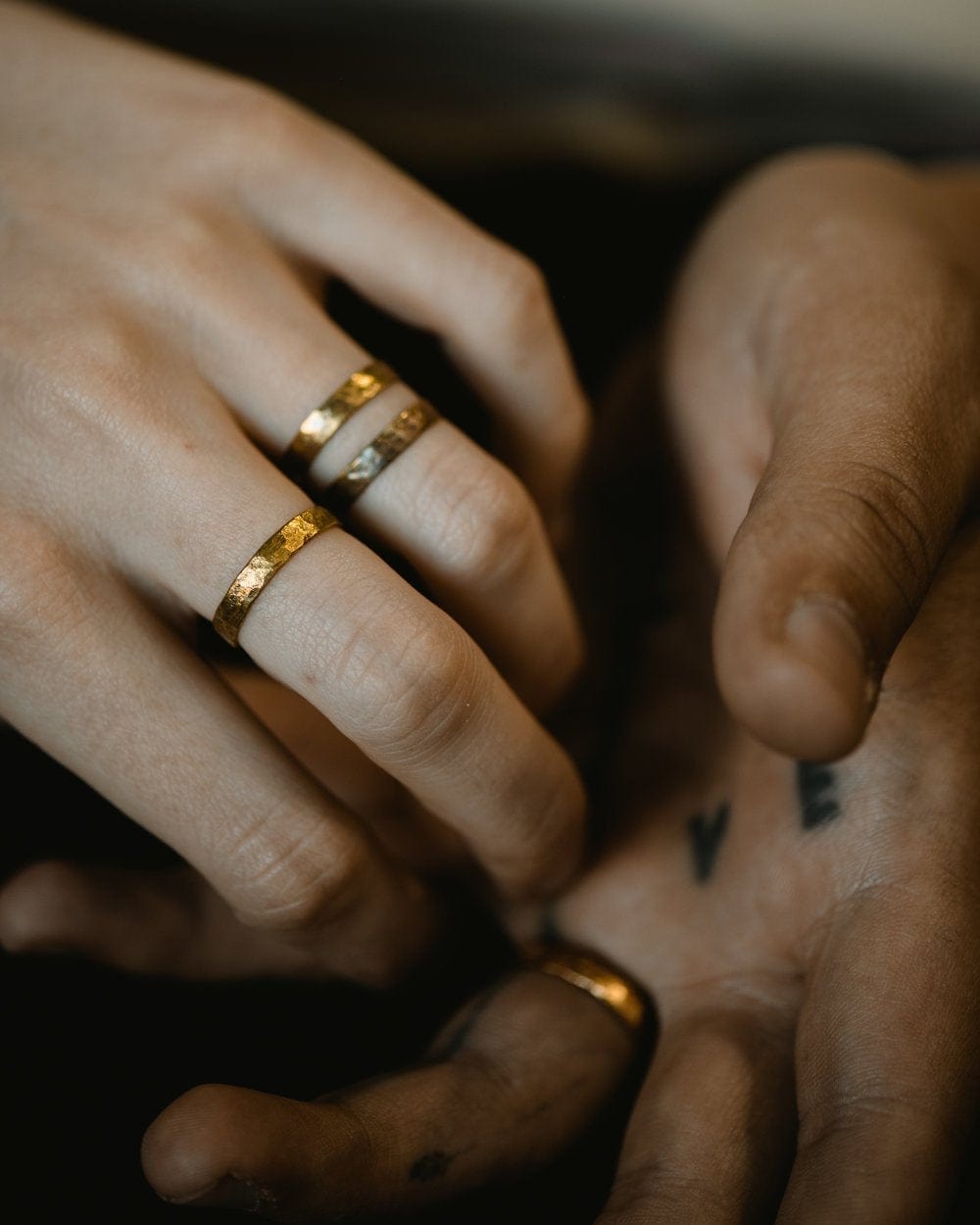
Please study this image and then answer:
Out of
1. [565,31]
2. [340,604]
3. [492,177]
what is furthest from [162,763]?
[565,31]

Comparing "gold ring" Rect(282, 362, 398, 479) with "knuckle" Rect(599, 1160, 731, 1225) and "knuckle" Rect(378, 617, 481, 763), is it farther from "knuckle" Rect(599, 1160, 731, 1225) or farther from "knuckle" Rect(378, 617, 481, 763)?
"knuckle" Rect(599, 1160, 731, 1225)

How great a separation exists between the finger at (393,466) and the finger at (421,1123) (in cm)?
34

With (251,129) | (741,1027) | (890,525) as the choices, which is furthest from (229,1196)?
(251,129)

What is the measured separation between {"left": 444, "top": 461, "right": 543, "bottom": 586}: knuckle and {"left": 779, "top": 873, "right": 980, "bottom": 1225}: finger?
0.38 metres

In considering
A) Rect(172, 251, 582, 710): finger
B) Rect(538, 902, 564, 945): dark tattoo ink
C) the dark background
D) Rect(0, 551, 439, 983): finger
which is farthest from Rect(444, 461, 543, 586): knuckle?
the dark background

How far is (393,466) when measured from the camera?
794 mm

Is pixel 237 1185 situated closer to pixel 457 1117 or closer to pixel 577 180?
pixel 457 1117

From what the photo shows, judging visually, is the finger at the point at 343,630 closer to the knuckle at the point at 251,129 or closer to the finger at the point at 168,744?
the finger at the point at 168,744

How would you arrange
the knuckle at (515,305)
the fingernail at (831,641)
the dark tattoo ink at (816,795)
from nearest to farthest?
the fingernail at (831,641)
the dark tattoo ink at (816,795)
the knuckle at (515,305)

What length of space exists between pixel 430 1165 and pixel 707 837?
36cm

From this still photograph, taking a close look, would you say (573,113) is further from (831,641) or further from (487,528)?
(831,641)

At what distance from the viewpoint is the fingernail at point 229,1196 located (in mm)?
628

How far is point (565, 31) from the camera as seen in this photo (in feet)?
4.30

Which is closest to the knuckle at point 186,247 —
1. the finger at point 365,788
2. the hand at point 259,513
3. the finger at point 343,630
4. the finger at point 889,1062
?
the hand at point 259,513
